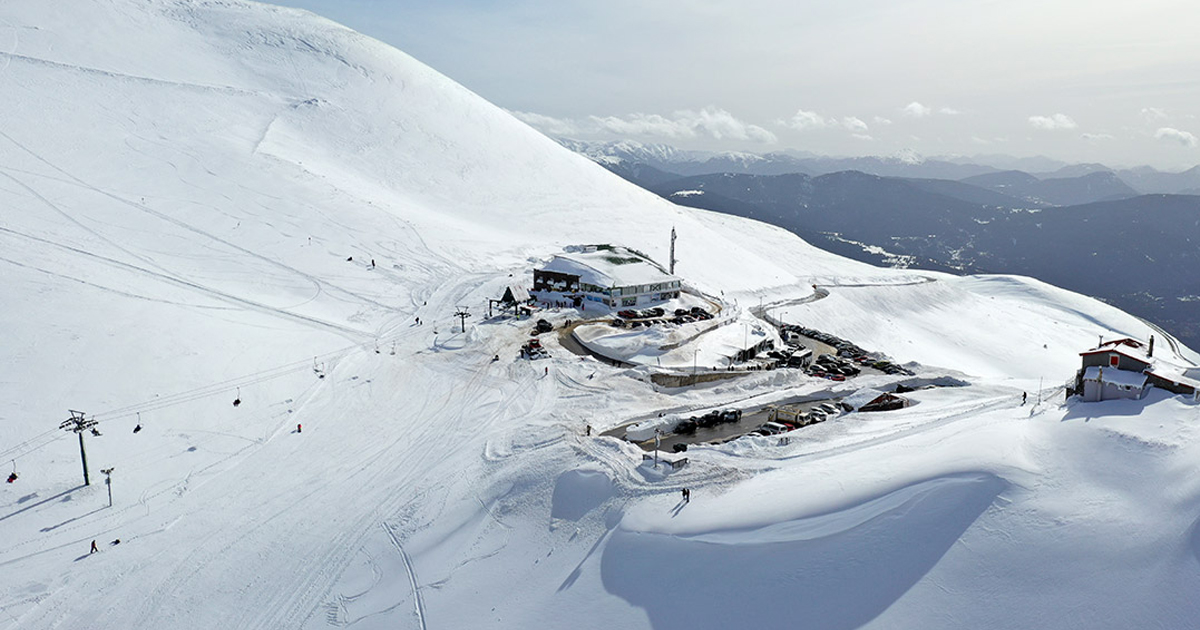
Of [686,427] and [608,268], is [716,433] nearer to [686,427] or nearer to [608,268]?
[686,427]

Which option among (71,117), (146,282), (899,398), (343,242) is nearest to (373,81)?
(71,117)

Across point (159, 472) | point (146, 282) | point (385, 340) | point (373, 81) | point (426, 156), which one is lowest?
point (159, 472)

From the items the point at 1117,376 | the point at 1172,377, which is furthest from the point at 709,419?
the point at 1172,377

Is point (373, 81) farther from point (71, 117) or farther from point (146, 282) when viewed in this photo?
point (146, 282)

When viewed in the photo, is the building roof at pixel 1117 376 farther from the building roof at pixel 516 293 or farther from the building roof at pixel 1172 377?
the building roof at pixel 516 293

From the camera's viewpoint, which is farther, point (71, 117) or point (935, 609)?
point (71, 117)

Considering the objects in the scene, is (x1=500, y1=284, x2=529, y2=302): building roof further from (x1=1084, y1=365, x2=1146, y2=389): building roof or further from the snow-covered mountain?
(x1=1084, y1=365, x2=1146, y2=389): building roof

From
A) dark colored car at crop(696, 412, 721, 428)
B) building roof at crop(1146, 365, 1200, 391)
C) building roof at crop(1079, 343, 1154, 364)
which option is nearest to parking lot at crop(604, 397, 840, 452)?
dark colored car at crop(696, 412, 721, 428)

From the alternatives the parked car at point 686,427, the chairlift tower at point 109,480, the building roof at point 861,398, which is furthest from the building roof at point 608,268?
the chairlift tower at point 109,480
